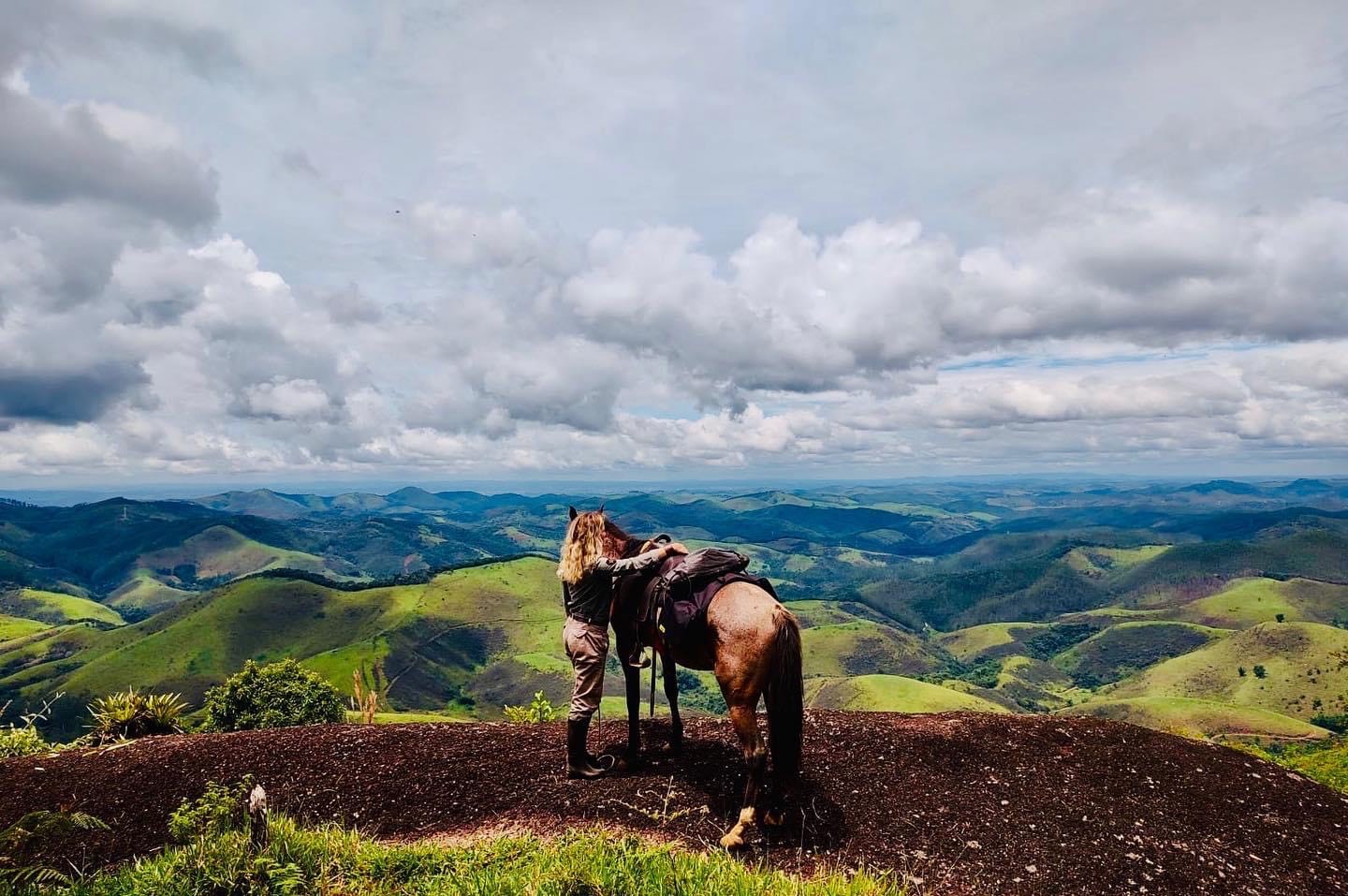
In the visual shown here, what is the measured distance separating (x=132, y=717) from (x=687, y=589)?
1211 cm

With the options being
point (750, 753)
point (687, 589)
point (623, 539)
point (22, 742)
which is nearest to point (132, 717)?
point (22, 742)

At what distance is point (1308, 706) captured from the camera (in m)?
176

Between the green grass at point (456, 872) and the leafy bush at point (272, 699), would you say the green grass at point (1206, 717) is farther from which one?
the green grass at point (456, 872)

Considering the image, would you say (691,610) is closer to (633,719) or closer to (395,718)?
(633,719)

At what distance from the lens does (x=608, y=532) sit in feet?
32.5

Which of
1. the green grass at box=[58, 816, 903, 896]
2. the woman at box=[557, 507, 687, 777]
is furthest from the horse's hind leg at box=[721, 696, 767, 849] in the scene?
the woman at box=[557, 507, 687, 777]

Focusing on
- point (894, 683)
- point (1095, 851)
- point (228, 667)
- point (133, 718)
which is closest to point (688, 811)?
point (1095, 851)

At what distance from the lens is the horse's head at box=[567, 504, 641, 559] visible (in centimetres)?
969

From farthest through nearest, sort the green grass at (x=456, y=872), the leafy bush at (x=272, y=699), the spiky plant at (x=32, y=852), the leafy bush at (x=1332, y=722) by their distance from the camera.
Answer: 1. the leafy bush at (x=1332, y=722)
2. the leafy bush at (x=272, y=699)
3. the spiky plant at (x=32, y=852)
4. the green grass at (x=456, y=872)

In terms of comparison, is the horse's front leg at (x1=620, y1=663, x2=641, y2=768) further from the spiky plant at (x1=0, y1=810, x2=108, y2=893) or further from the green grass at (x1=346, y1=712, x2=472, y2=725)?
the spiky plant at (x1=0, y1=810, x2=108, y2=893)

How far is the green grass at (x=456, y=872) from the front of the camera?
5.67 metres

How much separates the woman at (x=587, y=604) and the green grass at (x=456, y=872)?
2128mm

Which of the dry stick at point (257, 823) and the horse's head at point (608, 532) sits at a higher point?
the horse's head at point (608, 532)

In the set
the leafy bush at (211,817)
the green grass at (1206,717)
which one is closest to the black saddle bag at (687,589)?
the leafy bush at (211,817)
